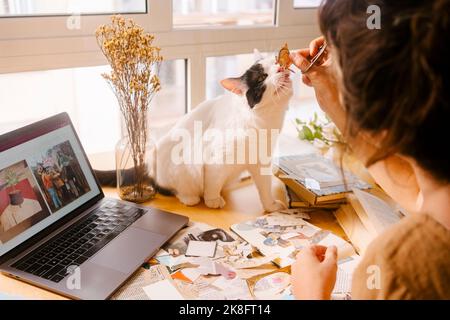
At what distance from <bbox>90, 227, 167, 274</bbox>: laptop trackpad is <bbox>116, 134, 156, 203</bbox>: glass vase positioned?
0.75ft

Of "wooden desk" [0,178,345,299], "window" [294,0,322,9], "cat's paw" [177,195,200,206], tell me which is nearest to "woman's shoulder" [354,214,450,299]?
"wooden desk" [0,178,345,299]

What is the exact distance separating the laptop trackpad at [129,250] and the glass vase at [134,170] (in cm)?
23

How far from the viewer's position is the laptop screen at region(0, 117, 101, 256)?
3.27ft

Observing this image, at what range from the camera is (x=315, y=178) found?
1374 millimetres

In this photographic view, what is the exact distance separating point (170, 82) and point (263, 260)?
3.17 feet

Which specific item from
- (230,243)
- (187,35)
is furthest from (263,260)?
(187,35)

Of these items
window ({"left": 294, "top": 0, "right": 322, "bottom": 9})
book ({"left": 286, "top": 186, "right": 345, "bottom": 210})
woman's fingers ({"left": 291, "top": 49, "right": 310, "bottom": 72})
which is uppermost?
window ({"left": 294, "top": 0, "right": 322, "bottom": 9})

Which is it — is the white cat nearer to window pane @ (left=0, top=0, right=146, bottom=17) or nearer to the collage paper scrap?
the collage paper scrap

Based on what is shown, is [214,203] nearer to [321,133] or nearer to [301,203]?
[301,203]

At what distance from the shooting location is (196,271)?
1021mm

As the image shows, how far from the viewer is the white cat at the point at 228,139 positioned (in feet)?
4.09

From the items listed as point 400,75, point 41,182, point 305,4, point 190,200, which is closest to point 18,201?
point 41,182

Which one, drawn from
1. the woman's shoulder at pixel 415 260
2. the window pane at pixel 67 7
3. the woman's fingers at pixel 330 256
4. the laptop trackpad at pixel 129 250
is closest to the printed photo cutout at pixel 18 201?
the laptop trackpad at pixel 129 250

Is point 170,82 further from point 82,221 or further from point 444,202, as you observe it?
point 444,202
